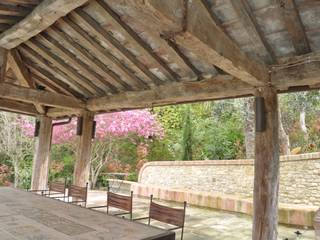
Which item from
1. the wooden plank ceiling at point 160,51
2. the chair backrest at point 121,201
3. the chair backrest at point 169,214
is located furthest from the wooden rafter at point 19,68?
the chair backrest at point 169,214

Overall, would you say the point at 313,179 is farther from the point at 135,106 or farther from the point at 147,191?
the point at 147,191

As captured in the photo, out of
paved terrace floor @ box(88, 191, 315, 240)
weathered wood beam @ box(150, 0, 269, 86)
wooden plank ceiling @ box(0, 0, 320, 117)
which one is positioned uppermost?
wooden plank ceiling @ box(0, 0, 320, 117)

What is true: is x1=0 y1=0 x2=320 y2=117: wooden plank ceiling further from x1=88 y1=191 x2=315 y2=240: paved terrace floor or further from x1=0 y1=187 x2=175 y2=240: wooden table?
x1=88 y1=191 x2=315 y2=240: paved terrace floor

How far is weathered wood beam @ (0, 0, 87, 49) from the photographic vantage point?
2.93 meters

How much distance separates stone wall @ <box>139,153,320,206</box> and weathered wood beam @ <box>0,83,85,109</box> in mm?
4209

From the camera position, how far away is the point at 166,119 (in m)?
12.4

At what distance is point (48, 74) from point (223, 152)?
6.82 metres

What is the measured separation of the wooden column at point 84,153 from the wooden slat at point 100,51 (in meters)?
1.52

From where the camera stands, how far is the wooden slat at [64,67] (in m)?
4.35

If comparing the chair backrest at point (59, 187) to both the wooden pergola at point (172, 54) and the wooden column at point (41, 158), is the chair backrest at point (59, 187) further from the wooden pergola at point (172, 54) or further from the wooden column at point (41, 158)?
the wooden column at point (41, 158)

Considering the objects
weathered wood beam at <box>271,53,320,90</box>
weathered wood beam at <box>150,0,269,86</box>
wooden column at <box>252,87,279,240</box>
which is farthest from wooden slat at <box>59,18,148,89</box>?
weathered wood beam at <box>271,53,320,90</box>

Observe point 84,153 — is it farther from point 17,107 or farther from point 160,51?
point 160,51

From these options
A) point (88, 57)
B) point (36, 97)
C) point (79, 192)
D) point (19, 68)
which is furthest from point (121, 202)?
point (19, 68)

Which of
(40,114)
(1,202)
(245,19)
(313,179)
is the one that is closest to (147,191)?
(40,114)
